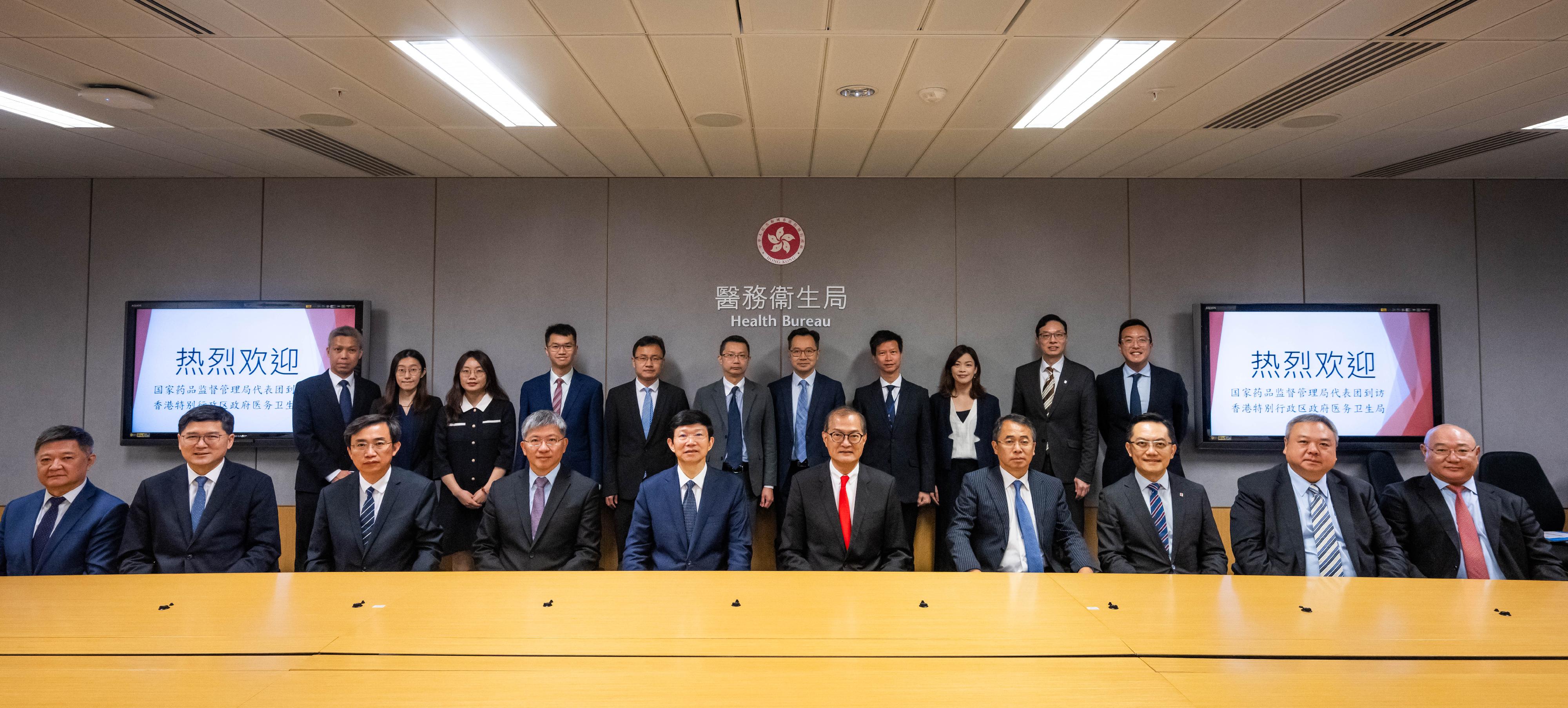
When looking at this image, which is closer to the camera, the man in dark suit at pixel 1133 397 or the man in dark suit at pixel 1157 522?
the man in dark suit at pixel 1157 522

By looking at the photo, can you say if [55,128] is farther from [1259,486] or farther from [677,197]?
[1259,486]

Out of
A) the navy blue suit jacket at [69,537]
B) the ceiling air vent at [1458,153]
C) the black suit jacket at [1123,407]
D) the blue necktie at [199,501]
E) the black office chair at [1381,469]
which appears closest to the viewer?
the navy blue suit jacket at [69,537]

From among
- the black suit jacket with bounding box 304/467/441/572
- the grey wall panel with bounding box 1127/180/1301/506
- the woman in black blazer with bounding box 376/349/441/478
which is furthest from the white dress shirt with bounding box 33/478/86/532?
the grey wall panel with bounding box 1127/180/1301/506

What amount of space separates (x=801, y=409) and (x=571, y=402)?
1.53 m

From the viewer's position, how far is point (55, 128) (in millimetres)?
4254

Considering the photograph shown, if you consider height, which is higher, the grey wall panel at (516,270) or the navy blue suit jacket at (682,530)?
the grey wall panel at (516,270)

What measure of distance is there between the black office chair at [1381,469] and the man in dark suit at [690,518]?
4628 millimetres

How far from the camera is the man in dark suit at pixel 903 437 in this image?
15.5ft

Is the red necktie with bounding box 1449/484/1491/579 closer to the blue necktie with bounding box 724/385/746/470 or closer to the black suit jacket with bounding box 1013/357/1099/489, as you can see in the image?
the black suit jacket with bounding box 1013/357/1099/489

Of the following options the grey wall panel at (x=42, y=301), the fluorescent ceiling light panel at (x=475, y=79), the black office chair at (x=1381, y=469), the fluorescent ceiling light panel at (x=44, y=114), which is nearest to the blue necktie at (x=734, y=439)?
the fluorescent ceiling light panel at (x=475, y=79)

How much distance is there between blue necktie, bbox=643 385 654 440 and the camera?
4793 mm

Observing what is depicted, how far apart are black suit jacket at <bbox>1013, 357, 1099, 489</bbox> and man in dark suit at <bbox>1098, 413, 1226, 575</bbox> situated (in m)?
1.54

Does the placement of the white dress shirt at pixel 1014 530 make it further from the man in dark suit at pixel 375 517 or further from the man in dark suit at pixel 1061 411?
the man in dark suit at pixel 375 517

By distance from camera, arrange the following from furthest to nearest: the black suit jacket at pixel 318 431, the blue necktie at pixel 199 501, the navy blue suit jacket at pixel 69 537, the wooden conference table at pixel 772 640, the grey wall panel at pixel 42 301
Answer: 1. the grey wall panel at pixel 42 301
2. the black suit jacket at pixel 318 431
3. the blue necktie at pixel 199 501
4. the navy blue suit jacket at pixel 69 537
5. the wooden conference table at pixel 772 640
